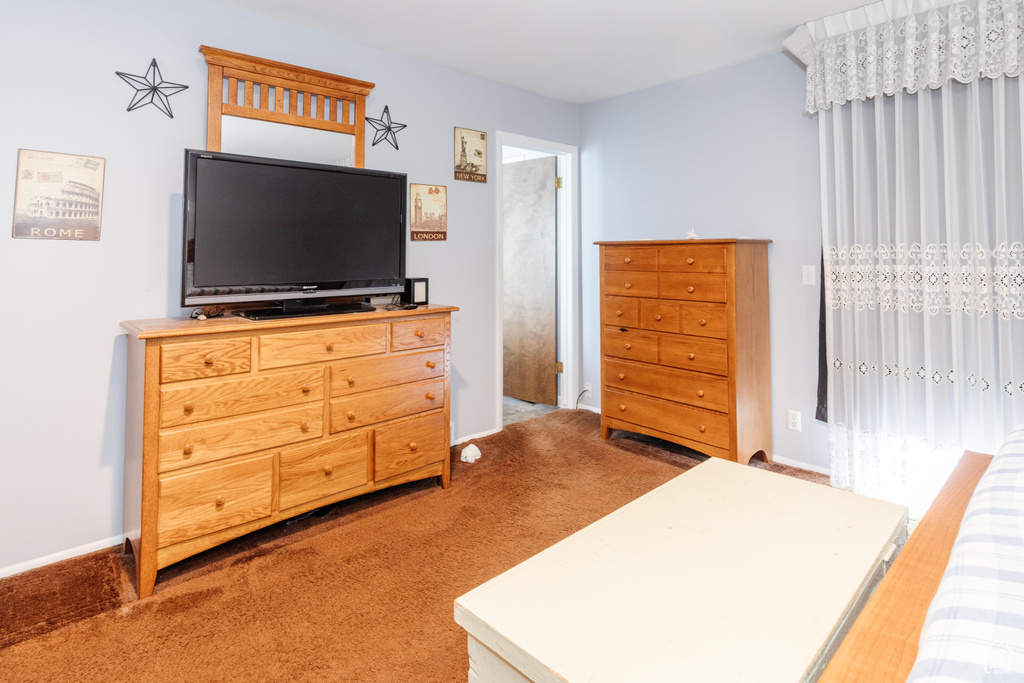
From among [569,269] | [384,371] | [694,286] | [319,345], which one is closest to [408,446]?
[384,371]

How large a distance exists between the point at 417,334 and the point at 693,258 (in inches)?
62.8

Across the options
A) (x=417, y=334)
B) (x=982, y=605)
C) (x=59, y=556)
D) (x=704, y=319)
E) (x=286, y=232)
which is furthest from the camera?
(x=704, y=319)

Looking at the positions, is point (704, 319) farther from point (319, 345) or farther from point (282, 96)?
point (282, 96)

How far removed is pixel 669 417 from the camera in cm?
323

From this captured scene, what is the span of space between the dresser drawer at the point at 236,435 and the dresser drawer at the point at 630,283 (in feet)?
6.43

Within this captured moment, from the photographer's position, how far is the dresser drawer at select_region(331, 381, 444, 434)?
242 centimetres

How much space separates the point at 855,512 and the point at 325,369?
78.7 inches

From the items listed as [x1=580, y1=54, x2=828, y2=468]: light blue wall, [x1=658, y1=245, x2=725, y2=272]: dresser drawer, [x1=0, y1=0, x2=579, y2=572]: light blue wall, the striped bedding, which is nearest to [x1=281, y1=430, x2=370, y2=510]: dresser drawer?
[x1=0, y1=0, x2=579, y2=572]: light blue wall

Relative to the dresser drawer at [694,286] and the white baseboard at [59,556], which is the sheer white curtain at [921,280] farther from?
the white baseboard at [59,556]

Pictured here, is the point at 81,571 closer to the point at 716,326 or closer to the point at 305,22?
the point at 305,22

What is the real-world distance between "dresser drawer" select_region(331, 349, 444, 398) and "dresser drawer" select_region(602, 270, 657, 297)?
4.22ft

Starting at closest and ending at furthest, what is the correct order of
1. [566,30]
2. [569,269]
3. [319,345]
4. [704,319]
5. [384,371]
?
[319,345] → [384,371] → [566,30] → [704,319] → [569,269]

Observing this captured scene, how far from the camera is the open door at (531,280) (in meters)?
4.36

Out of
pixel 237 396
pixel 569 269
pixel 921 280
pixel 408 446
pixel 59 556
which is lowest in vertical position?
pixel 59 556
